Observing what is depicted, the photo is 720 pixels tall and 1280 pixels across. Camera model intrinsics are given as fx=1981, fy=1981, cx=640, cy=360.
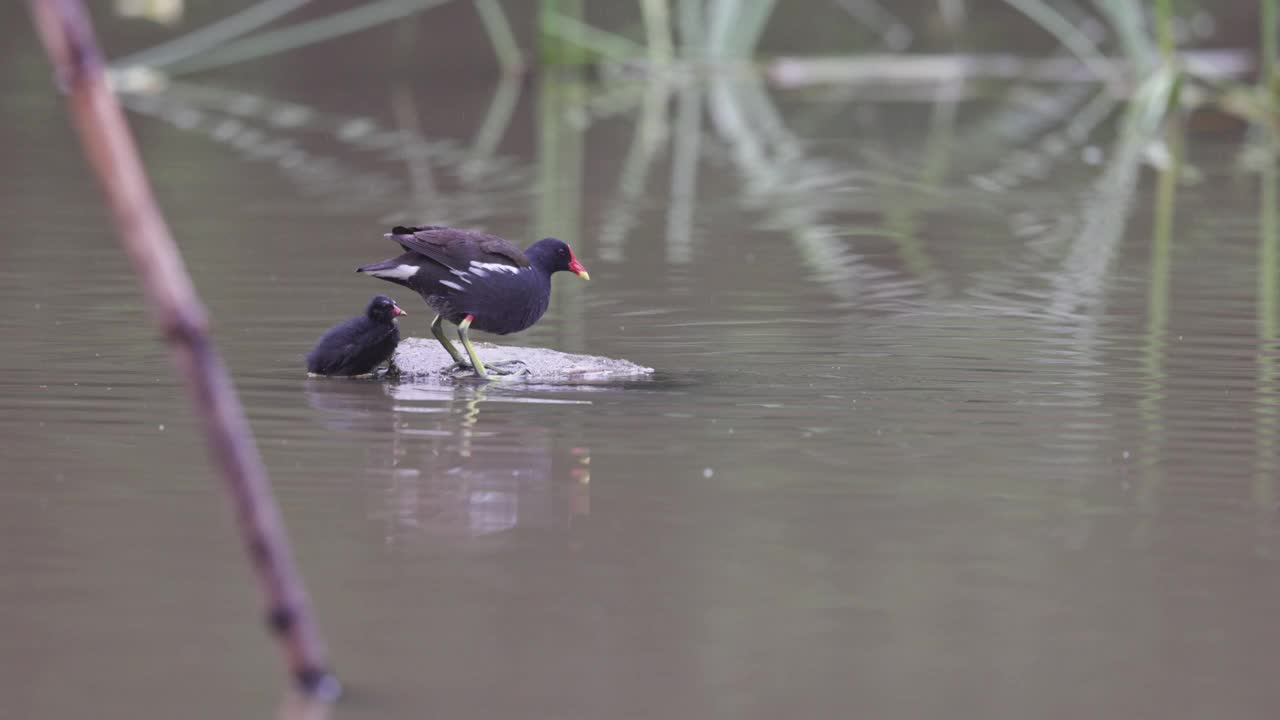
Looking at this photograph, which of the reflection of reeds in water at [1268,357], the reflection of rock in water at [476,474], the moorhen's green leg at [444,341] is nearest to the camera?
the reflection of rock in water at [476,474]

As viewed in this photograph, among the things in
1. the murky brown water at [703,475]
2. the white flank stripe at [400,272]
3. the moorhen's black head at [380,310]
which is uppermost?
the white flank stripe at [400,272]

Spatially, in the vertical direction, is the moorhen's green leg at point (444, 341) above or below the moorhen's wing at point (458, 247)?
below

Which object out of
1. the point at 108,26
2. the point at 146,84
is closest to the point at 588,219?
the point at 146,84

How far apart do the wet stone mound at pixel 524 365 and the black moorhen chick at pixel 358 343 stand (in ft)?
0.73

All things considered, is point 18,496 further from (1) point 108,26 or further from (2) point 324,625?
(1) point 108,26

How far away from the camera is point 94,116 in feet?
7.08

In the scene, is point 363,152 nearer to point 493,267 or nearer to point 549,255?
point 549,255

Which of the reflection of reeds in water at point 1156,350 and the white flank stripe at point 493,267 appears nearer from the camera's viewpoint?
the reflection of reeds in water at point 1156,350

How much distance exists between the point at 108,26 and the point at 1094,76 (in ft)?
42.1

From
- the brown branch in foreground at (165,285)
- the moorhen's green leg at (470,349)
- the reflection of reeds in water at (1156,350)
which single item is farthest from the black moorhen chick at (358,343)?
the brown branch in foreground at (165,285)

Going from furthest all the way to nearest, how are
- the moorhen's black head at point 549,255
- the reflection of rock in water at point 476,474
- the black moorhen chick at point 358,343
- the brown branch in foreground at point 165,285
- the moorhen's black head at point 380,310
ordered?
the moorhen's black head at point 549,255
the moorhen's black head at point 380,310
the black moorhen chick at point 358,343
the reflection of rock in water at point 476,474
the brown branch in foreground at point 165,285

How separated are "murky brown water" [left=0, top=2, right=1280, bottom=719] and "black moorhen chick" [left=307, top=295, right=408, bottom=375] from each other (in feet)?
Answer: 0.57

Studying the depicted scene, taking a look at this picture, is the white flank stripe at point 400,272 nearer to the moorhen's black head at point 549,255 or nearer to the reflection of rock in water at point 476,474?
the moorhen's black head at point 549,255

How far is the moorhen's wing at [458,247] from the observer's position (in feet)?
24.2
